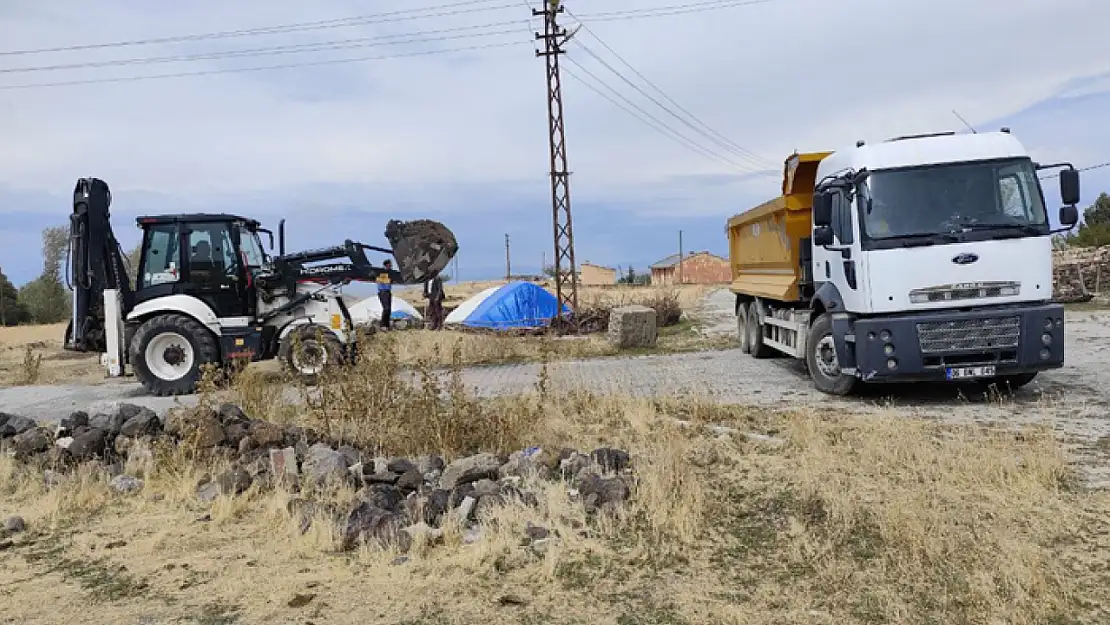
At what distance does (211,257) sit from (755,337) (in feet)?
30.0

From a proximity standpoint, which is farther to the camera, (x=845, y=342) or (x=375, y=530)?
(x=845, y=342)

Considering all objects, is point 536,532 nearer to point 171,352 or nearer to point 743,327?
point 171,352

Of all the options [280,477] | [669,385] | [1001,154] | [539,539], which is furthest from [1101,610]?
[669,385]

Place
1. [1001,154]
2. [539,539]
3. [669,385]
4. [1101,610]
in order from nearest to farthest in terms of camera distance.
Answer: [1101,610], [539,539], [1001,154], [669,385]

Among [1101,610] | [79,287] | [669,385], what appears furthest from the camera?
[79,287]

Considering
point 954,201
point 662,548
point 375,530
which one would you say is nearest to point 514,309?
point 954,201

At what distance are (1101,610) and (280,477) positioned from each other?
17.2 ft

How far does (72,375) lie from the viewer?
1675 centimetres

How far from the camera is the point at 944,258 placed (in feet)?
27.8

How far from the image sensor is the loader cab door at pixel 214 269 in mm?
12477

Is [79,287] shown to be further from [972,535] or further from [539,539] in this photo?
[972,535]

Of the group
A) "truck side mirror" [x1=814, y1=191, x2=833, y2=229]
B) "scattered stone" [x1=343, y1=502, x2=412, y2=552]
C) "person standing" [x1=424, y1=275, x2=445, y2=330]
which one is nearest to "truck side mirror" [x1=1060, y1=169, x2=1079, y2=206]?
"truck side mirror" [x1=814, y1=191, x2=833, y2=229]

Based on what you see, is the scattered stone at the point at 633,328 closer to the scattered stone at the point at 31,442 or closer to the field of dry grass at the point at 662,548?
the field of dry grass at the point at 662,548

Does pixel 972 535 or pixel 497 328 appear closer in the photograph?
pixel 972 535
